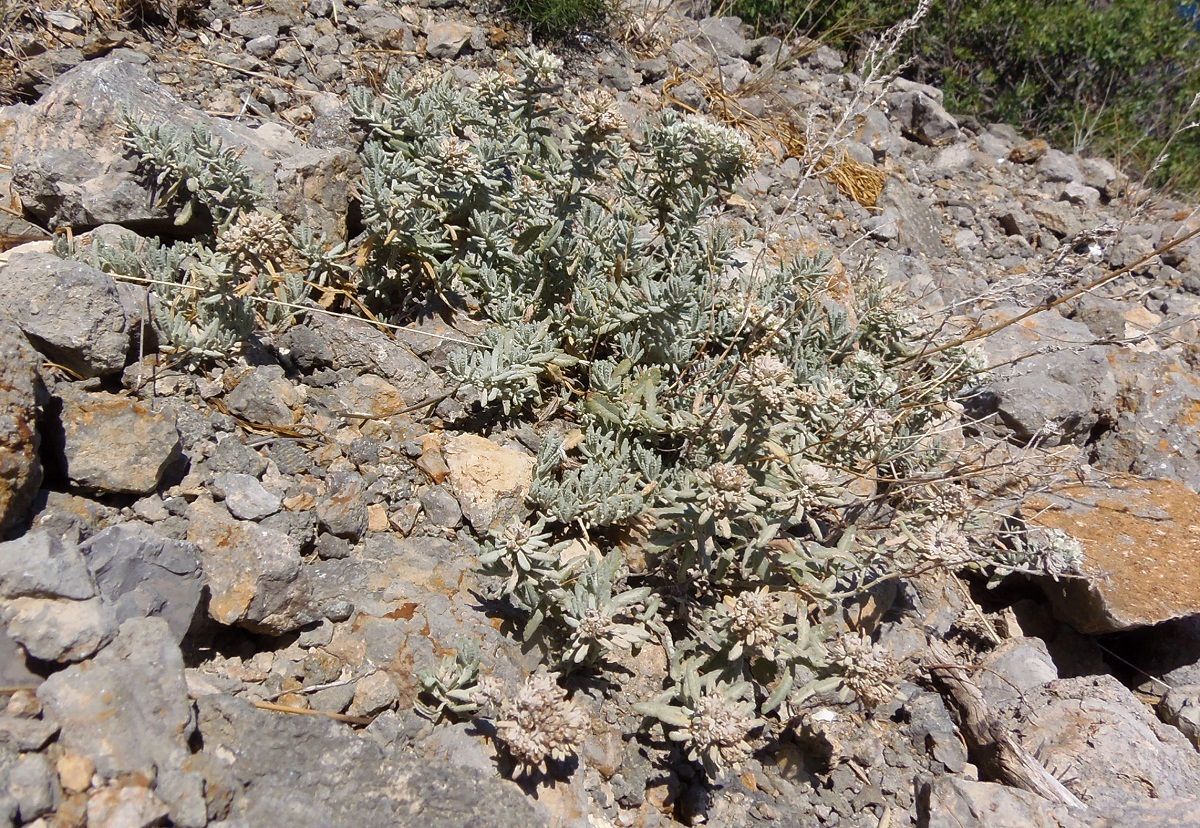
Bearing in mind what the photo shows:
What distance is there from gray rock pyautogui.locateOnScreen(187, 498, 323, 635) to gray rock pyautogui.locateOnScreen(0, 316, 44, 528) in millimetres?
460

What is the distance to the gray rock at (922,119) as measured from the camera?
7.25 meters

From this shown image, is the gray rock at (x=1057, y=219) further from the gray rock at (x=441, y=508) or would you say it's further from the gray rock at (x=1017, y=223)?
the gray rock at (x=441, y=508)

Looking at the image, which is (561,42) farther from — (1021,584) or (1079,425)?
(1021,584)

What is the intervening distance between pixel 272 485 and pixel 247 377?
508 millimetres

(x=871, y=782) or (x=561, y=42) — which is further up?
(x=561, y=42)

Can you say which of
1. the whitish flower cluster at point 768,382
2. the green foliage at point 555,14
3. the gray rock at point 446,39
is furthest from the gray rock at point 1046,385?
the gray rock at point 446,39

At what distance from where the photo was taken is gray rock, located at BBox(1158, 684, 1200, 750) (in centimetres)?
382

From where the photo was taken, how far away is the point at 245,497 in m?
3.01

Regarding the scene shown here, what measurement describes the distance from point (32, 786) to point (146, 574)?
0.66 meters

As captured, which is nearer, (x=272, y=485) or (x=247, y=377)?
(x=272, y=485)

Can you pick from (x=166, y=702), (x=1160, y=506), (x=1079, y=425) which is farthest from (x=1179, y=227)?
(x=166, y=702)

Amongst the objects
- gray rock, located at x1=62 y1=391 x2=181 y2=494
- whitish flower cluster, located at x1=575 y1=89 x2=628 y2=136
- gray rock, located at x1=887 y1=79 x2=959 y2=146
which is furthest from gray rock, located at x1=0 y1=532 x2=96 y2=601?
gray rock, located at x1=887 y1=79 x2=959 y2=146

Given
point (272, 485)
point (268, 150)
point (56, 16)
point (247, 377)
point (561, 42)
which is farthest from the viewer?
point (561, 42)

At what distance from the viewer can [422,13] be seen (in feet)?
18.7
